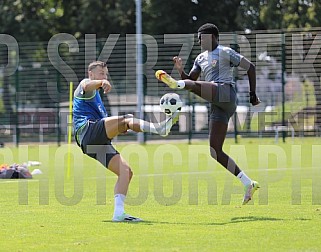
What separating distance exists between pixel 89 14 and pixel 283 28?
10624 mm

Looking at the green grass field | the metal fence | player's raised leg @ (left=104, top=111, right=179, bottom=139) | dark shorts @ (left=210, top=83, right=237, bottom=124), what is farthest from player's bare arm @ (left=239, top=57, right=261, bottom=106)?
the metal fence

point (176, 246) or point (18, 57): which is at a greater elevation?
point (18, 57)

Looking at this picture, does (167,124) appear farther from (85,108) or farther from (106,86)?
(85,108)

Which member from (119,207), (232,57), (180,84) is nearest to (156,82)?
(232,57)

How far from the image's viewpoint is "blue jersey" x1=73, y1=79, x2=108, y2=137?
33.9ft

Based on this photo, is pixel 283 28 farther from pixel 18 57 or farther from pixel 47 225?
pixel 47 225

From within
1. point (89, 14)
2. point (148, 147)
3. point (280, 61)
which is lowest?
point (148, 147)

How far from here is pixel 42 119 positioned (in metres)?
35.8

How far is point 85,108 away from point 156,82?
22.8 m

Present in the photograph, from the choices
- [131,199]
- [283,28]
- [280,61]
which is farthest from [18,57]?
[131,199]

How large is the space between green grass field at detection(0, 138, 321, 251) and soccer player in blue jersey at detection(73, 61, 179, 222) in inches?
16.8

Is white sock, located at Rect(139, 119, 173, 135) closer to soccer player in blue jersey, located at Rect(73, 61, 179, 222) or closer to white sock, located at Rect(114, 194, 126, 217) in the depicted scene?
soccer player in blue jersey, located at Rect(73, 61, 179, 222)

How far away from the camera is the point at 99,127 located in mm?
10203

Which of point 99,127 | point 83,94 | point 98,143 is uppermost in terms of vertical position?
point 83,94
